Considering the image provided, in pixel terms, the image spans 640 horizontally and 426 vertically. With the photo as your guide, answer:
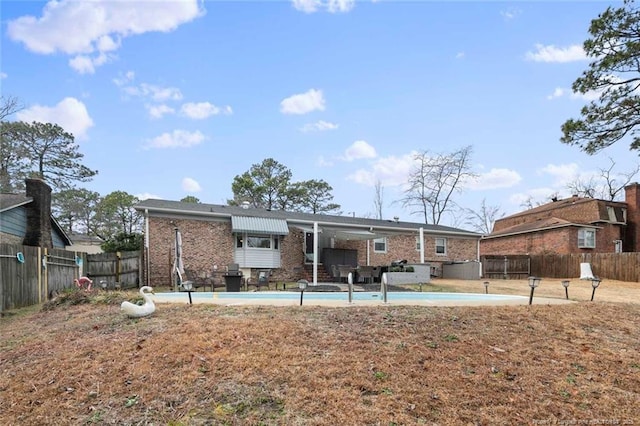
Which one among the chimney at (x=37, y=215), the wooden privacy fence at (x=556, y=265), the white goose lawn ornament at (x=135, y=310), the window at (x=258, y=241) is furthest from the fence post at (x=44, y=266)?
the wooden privacy fence at (x=556, y=265)

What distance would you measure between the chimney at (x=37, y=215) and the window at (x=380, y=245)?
16968mm

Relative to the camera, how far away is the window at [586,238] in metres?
29.8

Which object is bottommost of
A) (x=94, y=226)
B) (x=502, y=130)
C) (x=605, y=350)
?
(x=605, y=350)

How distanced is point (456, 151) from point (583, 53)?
2301 cm

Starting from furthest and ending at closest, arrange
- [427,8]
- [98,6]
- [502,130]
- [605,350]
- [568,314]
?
1. [502,130]
2. [427,8]
3. [98,6]
4. [568,314]
5. [605,350]

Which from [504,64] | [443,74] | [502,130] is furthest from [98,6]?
[502,130]

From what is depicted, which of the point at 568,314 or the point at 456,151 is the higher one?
the point at 456,151

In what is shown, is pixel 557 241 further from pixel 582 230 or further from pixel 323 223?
pixel 323 223

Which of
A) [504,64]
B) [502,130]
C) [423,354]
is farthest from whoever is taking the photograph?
[502,130]

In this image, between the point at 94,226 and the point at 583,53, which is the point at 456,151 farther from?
the point at 94,226

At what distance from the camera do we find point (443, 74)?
1628 cm

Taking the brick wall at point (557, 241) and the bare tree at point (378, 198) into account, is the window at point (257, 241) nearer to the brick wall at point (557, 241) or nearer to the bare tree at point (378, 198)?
the brick wall at point (557, 241)

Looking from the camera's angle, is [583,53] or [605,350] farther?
[583,53]

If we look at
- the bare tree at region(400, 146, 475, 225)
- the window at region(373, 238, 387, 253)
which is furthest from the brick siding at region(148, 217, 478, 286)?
the bare tree at region(400, 146, 475, 225)
